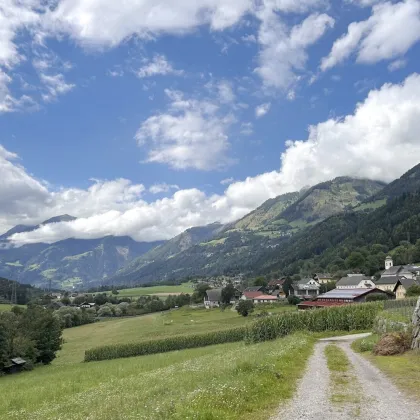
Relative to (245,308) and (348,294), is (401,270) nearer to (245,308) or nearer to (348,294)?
(348,294)

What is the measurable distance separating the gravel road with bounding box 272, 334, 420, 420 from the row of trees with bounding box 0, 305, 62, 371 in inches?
2790

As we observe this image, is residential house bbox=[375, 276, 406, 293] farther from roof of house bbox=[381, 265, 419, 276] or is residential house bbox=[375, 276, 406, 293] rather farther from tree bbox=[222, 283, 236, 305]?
tree bbox=[222, 283, 236, 305]

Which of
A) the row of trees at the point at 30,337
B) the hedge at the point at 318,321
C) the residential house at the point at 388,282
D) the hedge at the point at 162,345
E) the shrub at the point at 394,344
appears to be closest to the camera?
the shrub at the point at 394,344

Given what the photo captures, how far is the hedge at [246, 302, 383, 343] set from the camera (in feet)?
210

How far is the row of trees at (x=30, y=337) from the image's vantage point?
247ft

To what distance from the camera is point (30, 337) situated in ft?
273

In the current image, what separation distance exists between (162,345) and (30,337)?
2836 cm

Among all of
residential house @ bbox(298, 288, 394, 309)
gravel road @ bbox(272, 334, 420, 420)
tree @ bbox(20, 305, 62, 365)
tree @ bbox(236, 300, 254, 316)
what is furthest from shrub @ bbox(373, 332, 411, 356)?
tree @ bbox(236, 300, 254, 316)

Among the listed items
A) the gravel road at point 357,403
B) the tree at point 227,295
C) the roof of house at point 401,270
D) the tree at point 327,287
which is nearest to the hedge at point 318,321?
the gravel road at point 357,403

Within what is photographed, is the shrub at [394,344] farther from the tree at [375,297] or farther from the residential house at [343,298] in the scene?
the tree at [375,297]

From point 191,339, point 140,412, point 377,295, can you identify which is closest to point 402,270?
point 377,295

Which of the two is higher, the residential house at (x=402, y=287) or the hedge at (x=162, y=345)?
the residential house at (x=402, y=287)

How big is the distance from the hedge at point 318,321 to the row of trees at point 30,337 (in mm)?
44941

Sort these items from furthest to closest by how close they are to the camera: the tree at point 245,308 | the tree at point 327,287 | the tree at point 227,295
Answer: the tree at point 227,295 < the tree at point 327,287 < the tree at point 245,308
